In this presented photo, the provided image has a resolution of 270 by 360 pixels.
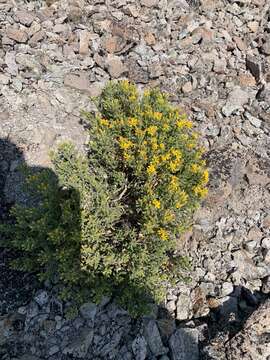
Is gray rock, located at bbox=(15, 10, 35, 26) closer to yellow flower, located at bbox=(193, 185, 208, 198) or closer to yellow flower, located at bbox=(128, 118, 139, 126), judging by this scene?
yellow flower, located at bbox=(128, 118, 139, 126)

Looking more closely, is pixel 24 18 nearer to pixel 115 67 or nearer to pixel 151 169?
pixel 115 67

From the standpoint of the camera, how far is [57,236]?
A: 4348mm

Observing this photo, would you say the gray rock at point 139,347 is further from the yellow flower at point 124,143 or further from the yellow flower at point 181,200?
the yellow flower at point 124,143

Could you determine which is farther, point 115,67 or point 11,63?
point 115,67

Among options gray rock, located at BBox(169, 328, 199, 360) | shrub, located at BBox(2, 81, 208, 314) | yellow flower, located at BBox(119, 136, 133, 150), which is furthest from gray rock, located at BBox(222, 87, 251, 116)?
gray rock, located at BBox(169, 328, 199, 360)

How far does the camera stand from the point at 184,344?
4453mm

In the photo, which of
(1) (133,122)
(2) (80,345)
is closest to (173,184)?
(1) (133,122)

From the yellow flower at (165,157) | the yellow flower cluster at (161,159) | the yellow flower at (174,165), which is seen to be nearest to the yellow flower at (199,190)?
the yellow flower cluster at (161,159)

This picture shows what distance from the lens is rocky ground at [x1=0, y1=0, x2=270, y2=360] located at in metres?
4.57

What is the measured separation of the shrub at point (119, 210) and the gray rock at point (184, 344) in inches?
17.3

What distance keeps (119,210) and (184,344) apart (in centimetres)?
161

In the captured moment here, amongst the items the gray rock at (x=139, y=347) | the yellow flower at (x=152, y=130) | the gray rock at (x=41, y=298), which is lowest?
the gray rock at (x=41, y=298)

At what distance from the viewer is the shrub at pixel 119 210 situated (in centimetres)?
451

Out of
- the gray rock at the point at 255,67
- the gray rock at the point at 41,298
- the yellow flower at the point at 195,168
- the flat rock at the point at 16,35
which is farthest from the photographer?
the gray rock at the point at 255,67
